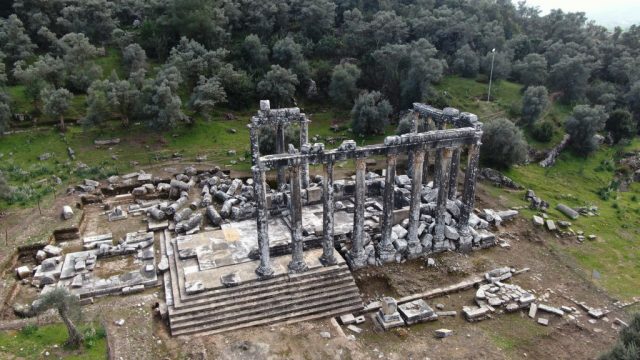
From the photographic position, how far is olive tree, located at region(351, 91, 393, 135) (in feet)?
156

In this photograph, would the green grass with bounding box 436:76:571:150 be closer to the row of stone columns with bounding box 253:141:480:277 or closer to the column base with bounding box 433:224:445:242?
the row of stone columns with bounding box 253:141:480:277

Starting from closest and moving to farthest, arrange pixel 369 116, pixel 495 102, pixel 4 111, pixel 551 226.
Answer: pixel 551 226, pixel 4 111, pixel 369 116, pixel 495 102

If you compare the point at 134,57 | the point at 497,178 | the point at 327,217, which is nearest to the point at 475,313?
the point at 327,217

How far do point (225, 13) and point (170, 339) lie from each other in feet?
161

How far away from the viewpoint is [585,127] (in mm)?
48656

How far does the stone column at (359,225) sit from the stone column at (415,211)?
2.96 m

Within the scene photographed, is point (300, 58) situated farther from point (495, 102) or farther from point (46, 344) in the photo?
point (46, 344)

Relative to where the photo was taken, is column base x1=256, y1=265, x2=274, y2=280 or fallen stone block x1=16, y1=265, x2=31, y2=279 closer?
column base x1=256, y1=265, x2=274, y2=280

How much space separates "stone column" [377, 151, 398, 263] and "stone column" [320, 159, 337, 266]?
342 centimetres

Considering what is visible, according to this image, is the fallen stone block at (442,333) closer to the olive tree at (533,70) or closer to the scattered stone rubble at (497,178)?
the scattered stone rubble at (497,178)

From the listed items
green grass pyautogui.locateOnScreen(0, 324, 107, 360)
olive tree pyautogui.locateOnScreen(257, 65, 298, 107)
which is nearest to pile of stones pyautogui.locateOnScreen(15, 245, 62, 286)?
green grass pyautogui.locateOnScreen(0, 324, 107, 360)

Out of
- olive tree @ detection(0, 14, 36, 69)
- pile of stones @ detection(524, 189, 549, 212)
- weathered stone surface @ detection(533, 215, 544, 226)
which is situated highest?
Answer: olive tree @ detection(0, 14, 36, 69)

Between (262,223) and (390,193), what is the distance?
7.80 meters

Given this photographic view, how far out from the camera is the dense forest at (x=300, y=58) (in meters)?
47.5
